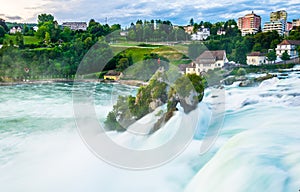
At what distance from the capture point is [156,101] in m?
4.42

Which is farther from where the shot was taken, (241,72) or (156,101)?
(241,72)

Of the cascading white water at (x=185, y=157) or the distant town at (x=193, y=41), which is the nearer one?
the cascading white water at (x=185, y=157)

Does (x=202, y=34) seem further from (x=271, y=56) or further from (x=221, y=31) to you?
(x=271, y=56)

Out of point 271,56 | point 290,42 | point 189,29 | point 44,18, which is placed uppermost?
point 44,18

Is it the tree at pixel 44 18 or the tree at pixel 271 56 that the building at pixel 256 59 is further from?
the tree at pixel 44 18

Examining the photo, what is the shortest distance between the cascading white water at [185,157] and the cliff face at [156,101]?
A: 6.9 inches

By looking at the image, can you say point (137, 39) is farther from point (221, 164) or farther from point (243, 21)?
point (221, 164)

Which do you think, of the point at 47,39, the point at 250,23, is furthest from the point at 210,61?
the point at 47,39

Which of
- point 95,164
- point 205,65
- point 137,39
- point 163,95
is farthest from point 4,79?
point 95,164

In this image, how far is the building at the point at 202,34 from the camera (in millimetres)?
10648

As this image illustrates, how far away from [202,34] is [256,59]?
10.5 ft

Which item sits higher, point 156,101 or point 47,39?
point 47,39

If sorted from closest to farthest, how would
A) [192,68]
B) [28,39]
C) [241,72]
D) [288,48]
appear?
1. [192,68]
2. [241,72]
3. [288,48]
4. [28,39]

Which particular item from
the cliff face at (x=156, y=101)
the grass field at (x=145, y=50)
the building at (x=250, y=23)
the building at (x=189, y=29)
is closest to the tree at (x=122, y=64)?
the grass field at (x=145, y=50)
